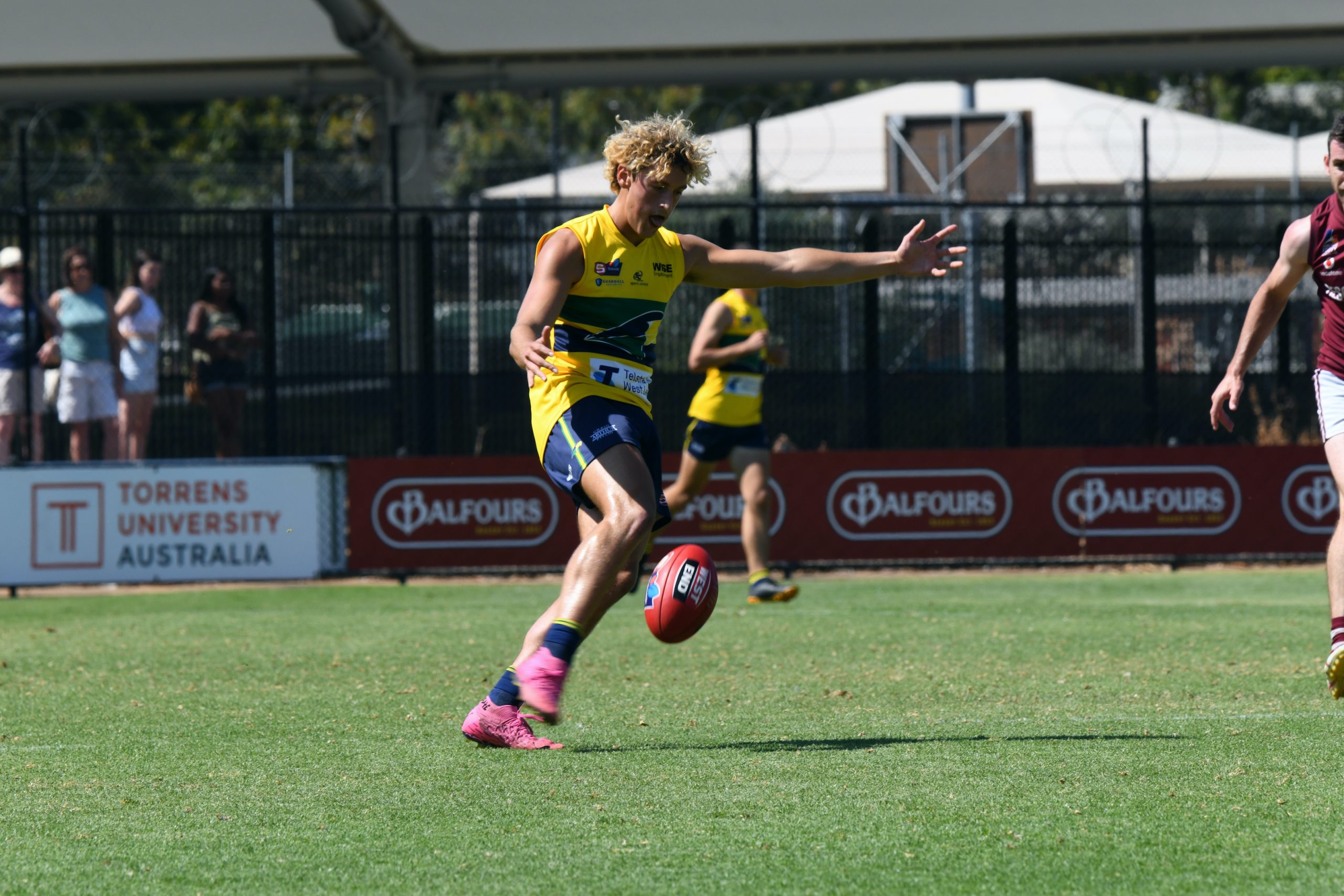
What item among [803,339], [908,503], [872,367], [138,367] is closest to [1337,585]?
[908,503]

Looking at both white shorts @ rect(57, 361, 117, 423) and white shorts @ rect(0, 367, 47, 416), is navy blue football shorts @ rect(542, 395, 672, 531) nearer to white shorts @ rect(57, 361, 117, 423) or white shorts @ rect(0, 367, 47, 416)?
white shorts @ rect(57, 361, 117, 423)

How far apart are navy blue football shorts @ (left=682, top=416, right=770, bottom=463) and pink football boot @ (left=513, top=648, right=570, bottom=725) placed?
17.2 feet

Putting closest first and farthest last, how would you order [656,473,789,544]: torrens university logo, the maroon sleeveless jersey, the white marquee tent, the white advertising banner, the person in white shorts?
the maroon sleeveless jersey → the white advertising banner → [656,473,789,544]: torrens university logo → the person in white shorts → the white marquee tent

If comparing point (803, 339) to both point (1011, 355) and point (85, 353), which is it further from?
point (85, 353)

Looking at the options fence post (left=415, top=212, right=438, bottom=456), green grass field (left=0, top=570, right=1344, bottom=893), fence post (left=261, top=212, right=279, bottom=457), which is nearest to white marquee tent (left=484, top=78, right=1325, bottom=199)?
fence post (left=415, top=212, right=438, bottom=456)

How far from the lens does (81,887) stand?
3611 millimetres

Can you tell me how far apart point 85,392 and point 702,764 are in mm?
9578

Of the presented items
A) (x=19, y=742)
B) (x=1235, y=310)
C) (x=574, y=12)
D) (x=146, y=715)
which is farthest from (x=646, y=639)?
(x=574, y=12)

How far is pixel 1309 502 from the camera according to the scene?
12766mm

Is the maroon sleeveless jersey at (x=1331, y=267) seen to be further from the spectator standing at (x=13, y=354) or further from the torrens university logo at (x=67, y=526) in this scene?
the spectator standing at (x=13, y=354)

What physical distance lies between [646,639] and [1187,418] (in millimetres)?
7267

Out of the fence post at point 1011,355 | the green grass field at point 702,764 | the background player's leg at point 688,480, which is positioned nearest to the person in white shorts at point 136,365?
the green grass field at point 702,764

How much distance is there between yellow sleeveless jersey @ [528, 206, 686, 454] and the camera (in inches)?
216

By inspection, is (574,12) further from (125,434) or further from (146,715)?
(146,715)
